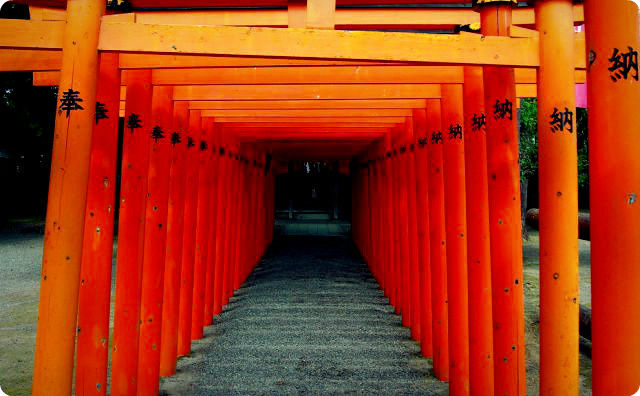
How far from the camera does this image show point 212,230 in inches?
247

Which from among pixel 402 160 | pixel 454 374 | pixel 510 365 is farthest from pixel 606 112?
pixel 402 160

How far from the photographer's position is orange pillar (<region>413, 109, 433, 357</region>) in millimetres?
4949

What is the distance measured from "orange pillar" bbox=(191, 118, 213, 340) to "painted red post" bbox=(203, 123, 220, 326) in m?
0.15

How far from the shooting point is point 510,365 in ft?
8.93

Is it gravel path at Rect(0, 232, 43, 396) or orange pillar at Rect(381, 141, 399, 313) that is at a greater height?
orange pillar at Rect(381, 141, 399, 313)

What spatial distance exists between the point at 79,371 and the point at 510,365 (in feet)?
8.93

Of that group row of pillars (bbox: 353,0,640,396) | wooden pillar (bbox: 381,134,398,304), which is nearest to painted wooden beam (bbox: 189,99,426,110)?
row of pillars (bbox: 353,0,640,396)

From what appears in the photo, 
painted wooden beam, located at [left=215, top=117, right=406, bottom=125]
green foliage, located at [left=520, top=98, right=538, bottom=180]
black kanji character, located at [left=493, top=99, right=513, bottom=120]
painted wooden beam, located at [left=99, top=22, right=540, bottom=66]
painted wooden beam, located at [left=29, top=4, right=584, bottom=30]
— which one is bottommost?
black kanji character, located at [left=493, top=99, right=513, bottom=120]

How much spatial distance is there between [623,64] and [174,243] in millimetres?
4069

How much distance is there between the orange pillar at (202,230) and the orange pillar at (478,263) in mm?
3423

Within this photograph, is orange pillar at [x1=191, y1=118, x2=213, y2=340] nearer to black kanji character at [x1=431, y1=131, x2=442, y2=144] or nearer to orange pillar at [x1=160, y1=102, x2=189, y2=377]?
orange pillar at [x1=160, y1=102, x2=189, y2=377]

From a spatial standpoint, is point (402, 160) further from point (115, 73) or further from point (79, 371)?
point (79, 371)

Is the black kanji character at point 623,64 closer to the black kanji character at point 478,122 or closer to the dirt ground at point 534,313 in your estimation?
the black kanji character at point 478,122

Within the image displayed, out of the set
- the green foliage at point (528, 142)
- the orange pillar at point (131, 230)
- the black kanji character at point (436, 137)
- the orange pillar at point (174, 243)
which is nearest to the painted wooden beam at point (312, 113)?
the orange pillar at point (174, 243)
